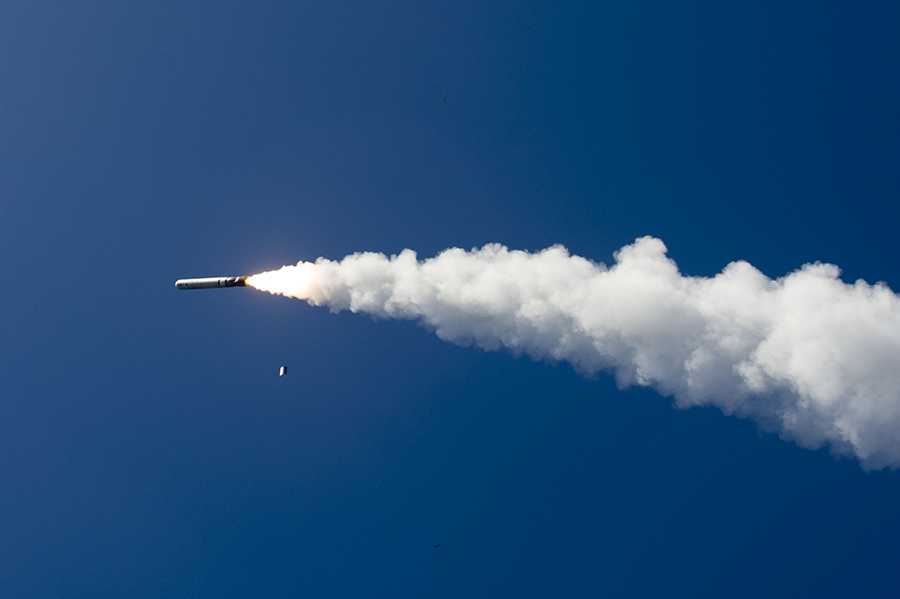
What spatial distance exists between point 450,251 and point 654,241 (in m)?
15.7

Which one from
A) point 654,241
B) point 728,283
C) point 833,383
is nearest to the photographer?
point 833,383

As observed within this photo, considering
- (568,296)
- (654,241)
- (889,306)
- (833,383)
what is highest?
(654,241)

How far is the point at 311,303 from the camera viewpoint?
138 ft

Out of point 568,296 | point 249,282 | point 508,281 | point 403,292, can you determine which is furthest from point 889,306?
point 249,282

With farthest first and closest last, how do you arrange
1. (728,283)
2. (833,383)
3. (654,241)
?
(654,241) → (728,283) → (833,383)

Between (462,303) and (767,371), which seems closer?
(767,371)

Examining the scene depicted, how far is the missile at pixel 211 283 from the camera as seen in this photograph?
1686 inches

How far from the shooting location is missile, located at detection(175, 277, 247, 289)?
42812 millimetres

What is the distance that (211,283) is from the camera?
143 feet

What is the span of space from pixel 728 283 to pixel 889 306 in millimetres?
10311

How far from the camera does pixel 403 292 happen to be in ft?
133

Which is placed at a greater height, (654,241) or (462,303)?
(654,241)

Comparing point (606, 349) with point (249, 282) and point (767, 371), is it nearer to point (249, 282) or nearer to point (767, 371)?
point (767, 371)

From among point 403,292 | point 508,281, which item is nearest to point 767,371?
point 508,281
